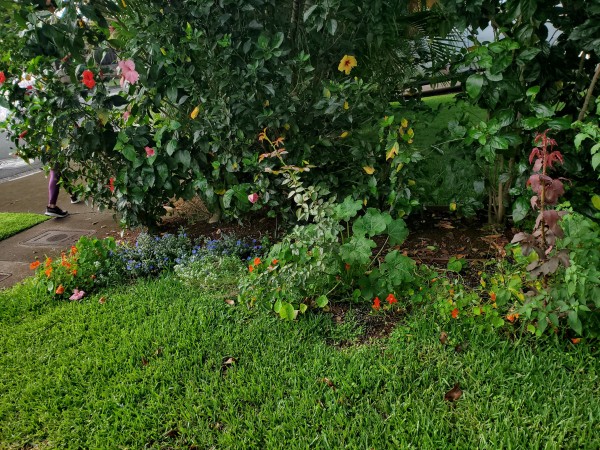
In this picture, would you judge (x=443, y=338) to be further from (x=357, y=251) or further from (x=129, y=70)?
(x=129, y=70)

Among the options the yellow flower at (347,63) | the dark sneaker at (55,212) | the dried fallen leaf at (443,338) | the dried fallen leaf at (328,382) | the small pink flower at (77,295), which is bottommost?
the dried fallen leaf at (328,382)

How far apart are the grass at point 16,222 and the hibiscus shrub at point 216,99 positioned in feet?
4.72

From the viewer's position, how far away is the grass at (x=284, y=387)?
1899 mm

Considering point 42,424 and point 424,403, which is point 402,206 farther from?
point 42,424

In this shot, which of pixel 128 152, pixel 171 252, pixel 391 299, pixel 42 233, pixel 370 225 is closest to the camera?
pixel 391 299

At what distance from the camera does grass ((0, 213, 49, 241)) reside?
189 inches

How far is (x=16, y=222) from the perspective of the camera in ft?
16.6

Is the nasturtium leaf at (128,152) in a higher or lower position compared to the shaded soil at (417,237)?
higher

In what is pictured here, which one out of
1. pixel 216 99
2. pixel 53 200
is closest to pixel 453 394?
pixel 216 99

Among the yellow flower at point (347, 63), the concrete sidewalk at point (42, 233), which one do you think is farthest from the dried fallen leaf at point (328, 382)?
the concrete sidewalk at point (42, 233)

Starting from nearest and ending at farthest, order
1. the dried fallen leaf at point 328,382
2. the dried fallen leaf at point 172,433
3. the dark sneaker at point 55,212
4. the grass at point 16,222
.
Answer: the dried fallen leaf at point 172,433 → the dried fallen leaf at point 328,382 → the grass at point 16,222 → the dark sneaker at point 55,212

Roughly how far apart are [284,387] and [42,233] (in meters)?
3.72

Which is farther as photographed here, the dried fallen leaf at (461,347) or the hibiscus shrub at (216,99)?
the hibiscus shrub at (216,99)

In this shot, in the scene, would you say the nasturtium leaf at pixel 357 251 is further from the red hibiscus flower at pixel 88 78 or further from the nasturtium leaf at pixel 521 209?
the red hibiscus flower at pixel 88 78
